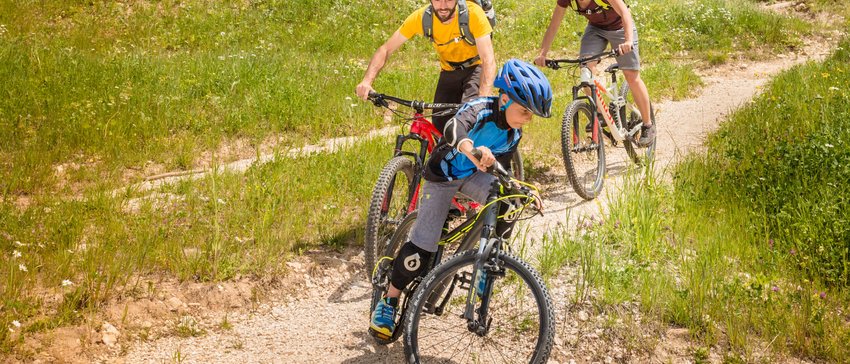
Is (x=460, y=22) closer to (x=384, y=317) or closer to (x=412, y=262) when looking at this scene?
(x=412, y=262)

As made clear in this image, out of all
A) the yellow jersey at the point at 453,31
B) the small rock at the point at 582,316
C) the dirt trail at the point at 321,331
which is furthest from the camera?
the yellow jersey at the point at 453,31

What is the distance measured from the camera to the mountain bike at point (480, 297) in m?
4.43

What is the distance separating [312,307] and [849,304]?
160 inches

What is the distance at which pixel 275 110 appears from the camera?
1049 centimetres

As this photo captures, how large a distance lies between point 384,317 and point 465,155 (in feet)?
4.21

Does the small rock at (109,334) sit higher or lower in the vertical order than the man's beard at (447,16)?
lower

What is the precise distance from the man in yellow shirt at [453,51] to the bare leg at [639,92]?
96.3 inches

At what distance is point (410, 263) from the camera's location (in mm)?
4992

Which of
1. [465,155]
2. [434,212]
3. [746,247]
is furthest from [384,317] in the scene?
[746,247]

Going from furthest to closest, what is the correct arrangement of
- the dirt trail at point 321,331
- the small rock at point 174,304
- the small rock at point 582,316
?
the small rock at point 174,304 → the small rock at point 582,316 → the dirt trail at point 321,331

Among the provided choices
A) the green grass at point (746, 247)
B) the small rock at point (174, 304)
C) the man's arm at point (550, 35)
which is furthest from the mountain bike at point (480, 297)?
the man's arm at point (550, 35)

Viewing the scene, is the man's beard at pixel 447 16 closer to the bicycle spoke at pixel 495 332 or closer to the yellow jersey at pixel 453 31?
the yellow jersey at pixel 453 31

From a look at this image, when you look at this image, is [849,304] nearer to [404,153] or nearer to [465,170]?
[465,170]

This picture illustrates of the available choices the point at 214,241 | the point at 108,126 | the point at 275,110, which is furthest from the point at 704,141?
the point at 108,126
